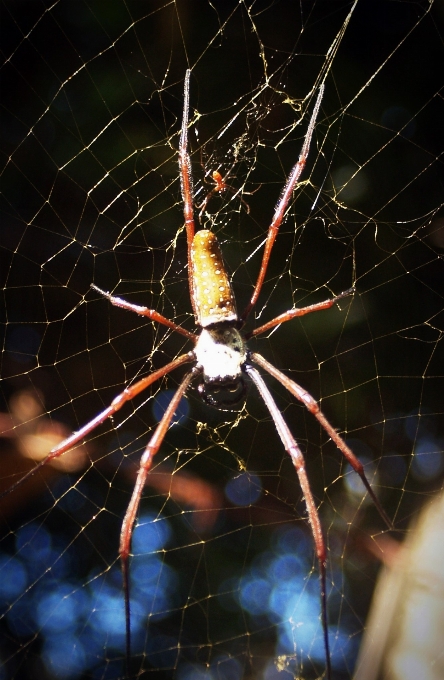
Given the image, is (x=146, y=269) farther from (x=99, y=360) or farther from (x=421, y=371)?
(x=421, y=371)

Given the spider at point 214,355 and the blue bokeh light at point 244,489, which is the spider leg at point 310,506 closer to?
the spider at point 214,355

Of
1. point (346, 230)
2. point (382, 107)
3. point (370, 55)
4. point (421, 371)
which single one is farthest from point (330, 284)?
point (370, 55)

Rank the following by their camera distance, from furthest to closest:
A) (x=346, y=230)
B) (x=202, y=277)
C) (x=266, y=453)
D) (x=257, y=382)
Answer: (x=266, y=453), (x=346, y=230), (x=257, y=382), (x=202, y=277)

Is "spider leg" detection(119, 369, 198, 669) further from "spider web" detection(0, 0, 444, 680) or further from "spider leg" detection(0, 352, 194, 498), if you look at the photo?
"spider web" detection(0, 0, 444, 680)

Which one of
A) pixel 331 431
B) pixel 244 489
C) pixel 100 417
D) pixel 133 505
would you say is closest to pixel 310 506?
pixel 331 431

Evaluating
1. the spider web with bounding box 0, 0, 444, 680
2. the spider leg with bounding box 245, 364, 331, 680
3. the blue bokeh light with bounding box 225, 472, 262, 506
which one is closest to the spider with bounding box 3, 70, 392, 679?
the spider leg with bounding box 245, 364, 331, 680

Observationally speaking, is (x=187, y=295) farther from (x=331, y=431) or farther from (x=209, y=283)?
(x=331, y=431)
